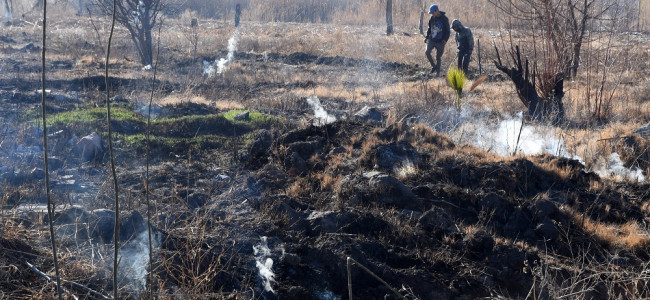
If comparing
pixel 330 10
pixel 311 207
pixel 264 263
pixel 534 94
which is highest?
pixel 330 10

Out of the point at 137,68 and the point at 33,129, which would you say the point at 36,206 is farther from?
the point at 137,68

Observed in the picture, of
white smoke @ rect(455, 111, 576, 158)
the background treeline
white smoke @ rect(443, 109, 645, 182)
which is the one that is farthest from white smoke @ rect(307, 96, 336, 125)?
the background treeline

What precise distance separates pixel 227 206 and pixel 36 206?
1462 millimetres

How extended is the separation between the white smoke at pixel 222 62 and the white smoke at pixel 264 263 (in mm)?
8965

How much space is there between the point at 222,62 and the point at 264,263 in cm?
1151

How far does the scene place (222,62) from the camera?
49.9ft

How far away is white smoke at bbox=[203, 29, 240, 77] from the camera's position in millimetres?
13958

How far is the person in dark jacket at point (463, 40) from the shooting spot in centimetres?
1212

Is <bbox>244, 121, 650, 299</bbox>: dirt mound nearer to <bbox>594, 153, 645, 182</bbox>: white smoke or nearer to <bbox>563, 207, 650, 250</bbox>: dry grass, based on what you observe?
<bbox>563, 207, 650, 250</bbox>: dry grass

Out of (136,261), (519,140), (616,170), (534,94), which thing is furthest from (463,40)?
(136,261)

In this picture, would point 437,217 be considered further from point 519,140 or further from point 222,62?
point 222,62

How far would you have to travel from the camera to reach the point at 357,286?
4.14 meters

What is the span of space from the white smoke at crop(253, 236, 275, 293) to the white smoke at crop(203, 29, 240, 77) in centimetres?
897

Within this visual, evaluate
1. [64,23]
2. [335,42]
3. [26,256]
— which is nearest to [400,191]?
[26,256]
